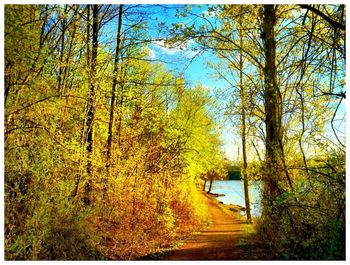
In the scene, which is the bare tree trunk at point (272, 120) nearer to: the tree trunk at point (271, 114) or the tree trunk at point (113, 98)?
the tree trunk at point (271, 114)

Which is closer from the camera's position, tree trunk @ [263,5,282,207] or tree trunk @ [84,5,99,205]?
tree trunk @ [263,5,282,207]

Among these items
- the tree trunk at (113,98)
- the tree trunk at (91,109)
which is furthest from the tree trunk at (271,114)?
the tree trunk at (91,109)

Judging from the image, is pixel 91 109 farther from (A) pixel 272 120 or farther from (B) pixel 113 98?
(A) pixel 272 120

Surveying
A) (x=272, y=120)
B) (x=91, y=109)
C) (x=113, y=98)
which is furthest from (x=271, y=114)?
(x=91, y=109)

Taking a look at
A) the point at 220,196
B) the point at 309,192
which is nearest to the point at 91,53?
the point at 309,192

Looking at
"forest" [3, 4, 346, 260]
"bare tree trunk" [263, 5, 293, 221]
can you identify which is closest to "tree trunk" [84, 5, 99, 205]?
"forest" [3, 4, 346, 260]

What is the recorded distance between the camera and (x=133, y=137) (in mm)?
10711

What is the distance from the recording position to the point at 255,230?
888cm

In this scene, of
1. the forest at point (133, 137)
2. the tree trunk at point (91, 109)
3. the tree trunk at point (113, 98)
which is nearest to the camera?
the forest at point (133, 137)

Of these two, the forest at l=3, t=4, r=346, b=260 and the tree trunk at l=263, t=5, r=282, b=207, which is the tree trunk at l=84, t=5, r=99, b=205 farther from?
the tree trunk at l=263, t=5, r=282, b=207

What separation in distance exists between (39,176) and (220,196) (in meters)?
35.7

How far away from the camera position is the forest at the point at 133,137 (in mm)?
6199

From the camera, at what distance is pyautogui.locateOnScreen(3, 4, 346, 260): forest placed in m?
6.20
